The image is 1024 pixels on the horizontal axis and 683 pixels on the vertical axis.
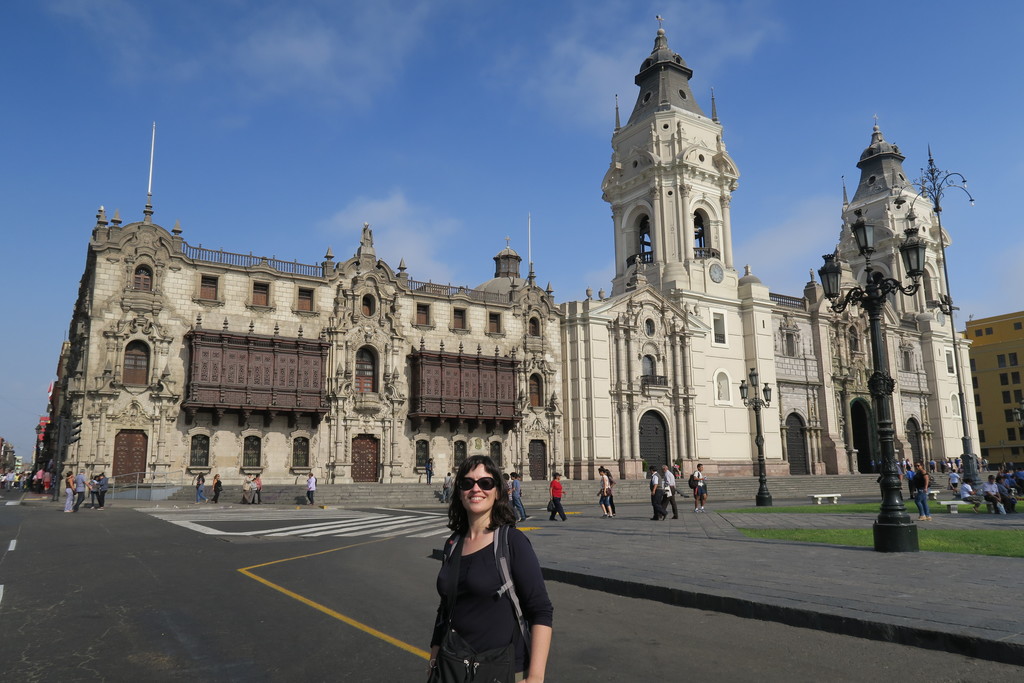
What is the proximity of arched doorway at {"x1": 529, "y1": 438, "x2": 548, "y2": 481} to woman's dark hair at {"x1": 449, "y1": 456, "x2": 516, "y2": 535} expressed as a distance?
41.0 metres

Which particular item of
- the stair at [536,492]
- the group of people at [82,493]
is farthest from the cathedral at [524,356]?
the group of people at [82,493]

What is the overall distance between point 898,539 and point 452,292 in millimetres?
33447

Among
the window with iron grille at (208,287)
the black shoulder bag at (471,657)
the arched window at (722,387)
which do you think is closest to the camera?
the black shoulder bag at (471,657)

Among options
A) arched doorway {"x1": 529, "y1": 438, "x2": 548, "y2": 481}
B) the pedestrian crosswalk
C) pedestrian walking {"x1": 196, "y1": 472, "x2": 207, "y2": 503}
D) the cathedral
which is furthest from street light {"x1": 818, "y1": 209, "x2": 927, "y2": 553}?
arched doorway {"x1": 529, "y1": 438, "x2": 548, "y2": 481}

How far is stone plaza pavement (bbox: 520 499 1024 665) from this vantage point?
275 inches

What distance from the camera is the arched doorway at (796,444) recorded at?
2079 inches

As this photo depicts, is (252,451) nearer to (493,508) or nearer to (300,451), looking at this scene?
(300,451)

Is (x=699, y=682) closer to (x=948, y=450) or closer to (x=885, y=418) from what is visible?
(x=885, y=418)

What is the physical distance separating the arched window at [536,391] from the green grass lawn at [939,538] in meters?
27.7

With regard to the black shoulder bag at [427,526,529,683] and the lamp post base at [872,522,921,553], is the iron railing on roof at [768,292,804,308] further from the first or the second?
the black shoulder bag at [427,526,529,683]

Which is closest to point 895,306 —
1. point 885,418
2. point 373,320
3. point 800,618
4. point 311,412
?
point 373,320

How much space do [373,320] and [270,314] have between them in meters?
5.49

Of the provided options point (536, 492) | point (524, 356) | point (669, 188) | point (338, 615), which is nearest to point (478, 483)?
point (338, 615)

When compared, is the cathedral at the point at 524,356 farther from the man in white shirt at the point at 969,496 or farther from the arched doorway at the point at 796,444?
the man in white shirt at the point at 969,496
